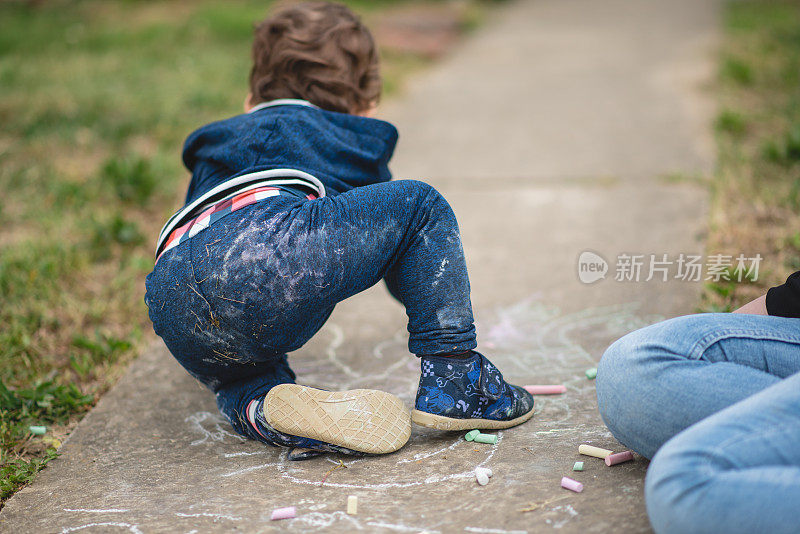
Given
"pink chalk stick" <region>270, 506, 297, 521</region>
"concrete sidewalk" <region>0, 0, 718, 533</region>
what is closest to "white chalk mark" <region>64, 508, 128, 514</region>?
"concrete sidewalk" <region>0, 0, 718, 533</region>

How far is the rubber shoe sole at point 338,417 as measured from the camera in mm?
1599

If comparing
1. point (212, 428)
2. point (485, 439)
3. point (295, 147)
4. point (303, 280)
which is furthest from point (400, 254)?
point (212, 428)

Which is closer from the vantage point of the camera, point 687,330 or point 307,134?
point 687,330

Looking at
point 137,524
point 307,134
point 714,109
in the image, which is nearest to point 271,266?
point 307,134

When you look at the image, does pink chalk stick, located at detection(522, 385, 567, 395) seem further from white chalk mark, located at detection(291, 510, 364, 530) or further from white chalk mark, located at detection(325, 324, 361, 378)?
white chalk mark, located at detection(291, 510, 364, 530)

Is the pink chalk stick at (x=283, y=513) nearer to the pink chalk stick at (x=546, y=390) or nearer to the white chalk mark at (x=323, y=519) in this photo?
the white chalk mark at (x=323, y=519)

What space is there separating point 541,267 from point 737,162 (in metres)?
1.22

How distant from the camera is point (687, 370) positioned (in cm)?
139

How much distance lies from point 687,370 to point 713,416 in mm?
156

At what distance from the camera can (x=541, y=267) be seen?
2.78m

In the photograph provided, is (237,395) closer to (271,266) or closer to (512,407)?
(271,266)

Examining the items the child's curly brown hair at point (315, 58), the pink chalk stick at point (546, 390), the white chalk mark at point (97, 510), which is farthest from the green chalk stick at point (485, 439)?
the child's curly brown hair at point (315, 58)

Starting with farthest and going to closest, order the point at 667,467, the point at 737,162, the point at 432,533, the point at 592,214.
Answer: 1. the point at 737,162
2. the point at 592,214
3. the point at 432,533
4. the point at 667,467

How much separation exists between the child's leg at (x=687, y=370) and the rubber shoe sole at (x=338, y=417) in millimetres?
459
